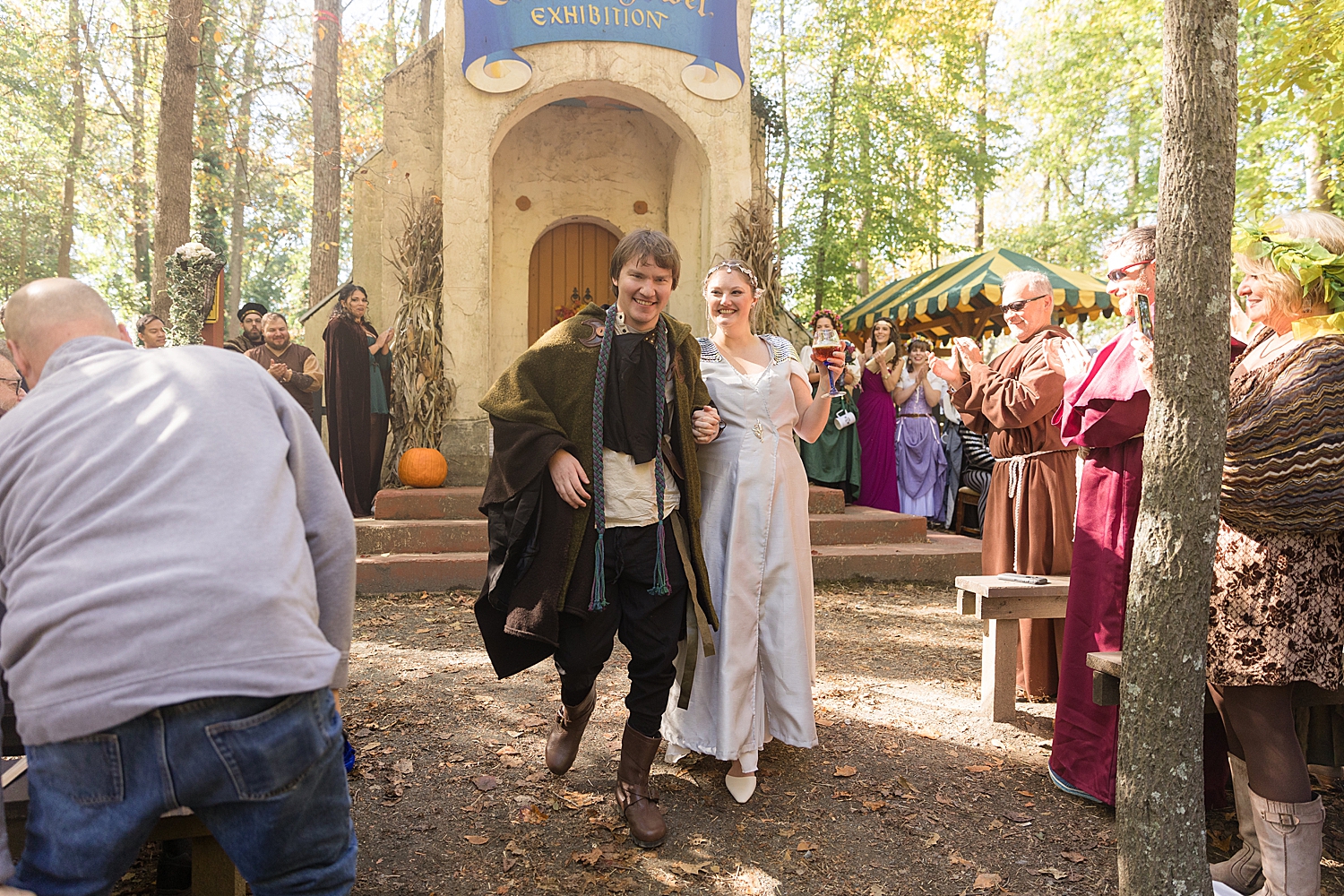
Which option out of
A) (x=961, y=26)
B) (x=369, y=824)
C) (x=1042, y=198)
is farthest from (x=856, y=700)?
(x=1042, y=198)

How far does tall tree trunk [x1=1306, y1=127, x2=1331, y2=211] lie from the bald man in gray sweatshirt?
1136cm

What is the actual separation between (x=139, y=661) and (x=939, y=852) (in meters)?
2.50

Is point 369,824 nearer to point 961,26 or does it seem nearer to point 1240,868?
point 1240,868

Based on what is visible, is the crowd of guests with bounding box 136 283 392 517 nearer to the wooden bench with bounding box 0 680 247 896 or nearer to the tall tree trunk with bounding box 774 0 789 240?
the wooden bench with bounding box 0 680 247 896

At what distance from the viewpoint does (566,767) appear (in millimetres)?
3355

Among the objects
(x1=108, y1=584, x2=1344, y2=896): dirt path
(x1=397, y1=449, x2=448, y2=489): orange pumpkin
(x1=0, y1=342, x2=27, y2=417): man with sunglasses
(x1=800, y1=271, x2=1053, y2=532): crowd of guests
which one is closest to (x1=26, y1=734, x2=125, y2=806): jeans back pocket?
(x1=108, y1=584, x2=1344, y2=896): dirt path

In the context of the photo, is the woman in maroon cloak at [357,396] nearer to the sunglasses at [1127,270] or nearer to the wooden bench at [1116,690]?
the sunglasses at [1127,270]

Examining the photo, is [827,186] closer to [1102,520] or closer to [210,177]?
[210,177]

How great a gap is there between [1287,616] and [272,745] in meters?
2.60

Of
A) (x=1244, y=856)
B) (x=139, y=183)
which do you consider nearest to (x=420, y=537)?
(x=1244, y=856)

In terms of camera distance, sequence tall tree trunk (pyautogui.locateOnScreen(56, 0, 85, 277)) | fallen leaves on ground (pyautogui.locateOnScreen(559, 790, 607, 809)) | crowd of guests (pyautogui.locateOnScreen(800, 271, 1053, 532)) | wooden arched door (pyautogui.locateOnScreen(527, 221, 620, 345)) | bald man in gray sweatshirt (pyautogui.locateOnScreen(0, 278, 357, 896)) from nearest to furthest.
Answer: bald man in gray sweatshirt (pyautogui.locateOnScreen(0, 278, 357, 896)) < fallen leaves on ground (pyautogui.locateOnScreen(559, 790, 607, 809)) < crowd of guests (pyautogui.locateOnScreen(800, 271, 1053, 532)) < wooden arched door (pyautogui.locateOnScreen(527, 221, 620, 345)) < tall tree trunk (pyautogui.locateOnScreen(56, 0, 85, 277))

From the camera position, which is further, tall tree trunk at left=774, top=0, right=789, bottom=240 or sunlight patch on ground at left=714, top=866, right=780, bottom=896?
tall tree trunk at left=774, top=0, right=789, bottom=240

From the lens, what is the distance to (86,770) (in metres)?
1.41

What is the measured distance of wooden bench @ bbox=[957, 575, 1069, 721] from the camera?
12.5 feet
